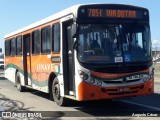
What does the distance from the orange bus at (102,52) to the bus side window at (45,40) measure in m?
1.01

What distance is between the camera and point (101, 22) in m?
11.0

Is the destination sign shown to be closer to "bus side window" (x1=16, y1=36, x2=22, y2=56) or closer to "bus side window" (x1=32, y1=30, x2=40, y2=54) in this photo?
"bus side window" (x1=32, y1=30, x2=40, y2=54)

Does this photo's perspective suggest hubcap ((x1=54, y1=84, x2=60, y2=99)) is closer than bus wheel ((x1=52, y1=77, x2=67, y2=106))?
No

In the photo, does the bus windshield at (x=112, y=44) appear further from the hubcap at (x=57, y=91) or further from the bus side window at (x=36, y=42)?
the bus side window at (x=36, y=42)

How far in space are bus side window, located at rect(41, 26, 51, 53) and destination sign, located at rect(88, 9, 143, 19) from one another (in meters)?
2.90

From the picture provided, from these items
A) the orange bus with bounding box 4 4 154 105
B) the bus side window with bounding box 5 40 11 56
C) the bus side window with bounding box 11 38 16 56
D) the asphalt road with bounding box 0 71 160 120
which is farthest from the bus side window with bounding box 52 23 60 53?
the bus side window with bounding box 5 40 11 56

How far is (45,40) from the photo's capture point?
14.0m

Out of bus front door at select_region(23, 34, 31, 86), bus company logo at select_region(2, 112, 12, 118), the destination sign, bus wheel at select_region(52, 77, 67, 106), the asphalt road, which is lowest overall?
bus company logo at select_region(2, 112, 12, 118)

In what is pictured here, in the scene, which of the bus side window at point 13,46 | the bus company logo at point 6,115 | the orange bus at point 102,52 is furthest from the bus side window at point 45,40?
the bus side window at point 13,46

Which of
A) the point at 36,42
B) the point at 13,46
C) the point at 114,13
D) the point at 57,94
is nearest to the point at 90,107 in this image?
the point at 57,94

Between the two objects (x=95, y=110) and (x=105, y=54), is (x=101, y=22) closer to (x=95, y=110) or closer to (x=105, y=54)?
(x=105, y=54)

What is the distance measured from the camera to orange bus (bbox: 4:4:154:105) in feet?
35.0

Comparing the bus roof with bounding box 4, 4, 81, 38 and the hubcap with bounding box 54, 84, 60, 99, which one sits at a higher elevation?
the bus roof with bounding box 4, 4, 81, 38

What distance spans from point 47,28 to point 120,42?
3.60 meters
